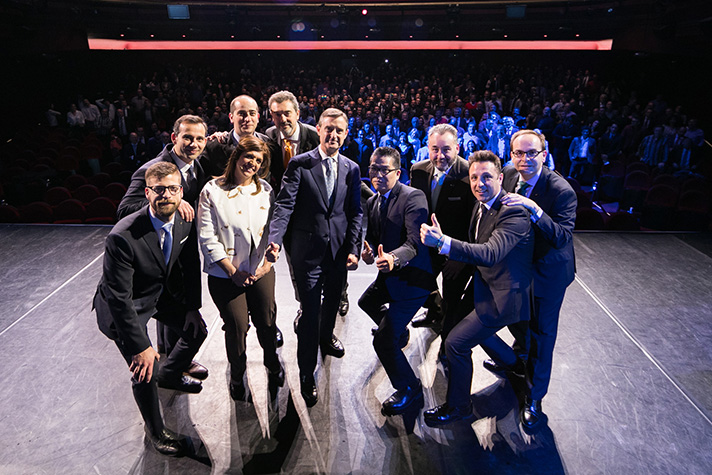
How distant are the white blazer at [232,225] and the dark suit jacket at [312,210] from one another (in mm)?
105

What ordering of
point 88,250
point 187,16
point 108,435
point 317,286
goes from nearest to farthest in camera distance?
1. point 108,435
2. point 317,286
3. point 88,250
4. point 187,16

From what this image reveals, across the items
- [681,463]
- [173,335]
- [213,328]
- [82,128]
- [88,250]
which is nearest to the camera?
[681,463]

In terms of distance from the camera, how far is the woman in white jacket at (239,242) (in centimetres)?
239

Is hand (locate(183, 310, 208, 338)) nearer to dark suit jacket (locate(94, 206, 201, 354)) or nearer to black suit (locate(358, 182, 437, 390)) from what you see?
dark suit jacket (locate(94, 206, 201, 354))

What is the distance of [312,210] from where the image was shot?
2.53 meters

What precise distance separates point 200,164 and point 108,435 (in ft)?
5.54

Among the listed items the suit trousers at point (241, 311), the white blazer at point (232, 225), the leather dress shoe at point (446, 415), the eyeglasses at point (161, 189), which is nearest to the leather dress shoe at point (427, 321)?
the leather dress shoe at point (446, 415)

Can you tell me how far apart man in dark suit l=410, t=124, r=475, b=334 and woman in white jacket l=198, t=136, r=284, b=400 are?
107 cm

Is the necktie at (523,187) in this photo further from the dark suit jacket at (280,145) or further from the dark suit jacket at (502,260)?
the dark suit jacket at (280,145)

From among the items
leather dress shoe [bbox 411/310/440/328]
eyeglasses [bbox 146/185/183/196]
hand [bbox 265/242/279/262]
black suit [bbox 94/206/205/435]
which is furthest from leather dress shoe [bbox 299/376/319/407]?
eyeglasses [bbox 146/185/183/196]

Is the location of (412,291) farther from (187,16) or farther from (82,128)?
(187,16)

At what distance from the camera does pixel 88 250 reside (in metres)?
4.74

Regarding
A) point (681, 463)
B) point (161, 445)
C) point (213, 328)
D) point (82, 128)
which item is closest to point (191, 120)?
point (213, 328)

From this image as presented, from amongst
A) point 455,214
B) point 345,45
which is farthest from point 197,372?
point 345,45
